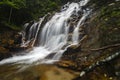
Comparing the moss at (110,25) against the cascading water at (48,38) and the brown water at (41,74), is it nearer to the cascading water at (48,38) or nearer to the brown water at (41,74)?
the brown water at (41,74)

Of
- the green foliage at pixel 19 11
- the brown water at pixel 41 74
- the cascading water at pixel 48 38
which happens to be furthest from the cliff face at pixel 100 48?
the green foliage at pixel 19 11

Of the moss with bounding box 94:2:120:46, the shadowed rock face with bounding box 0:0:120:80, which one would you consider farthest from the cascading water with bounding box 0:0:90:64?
the moss with bounding box 94:2:120:46

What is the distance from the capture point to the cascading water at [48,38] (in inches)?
448

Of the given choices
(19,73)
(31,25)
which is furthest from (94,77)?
(31,25)

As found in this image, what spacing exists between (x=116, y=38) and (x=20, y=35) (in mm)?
10226

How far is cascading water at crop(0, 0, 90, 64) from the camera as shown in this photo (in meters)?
11.4

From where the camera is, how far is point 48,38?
14.7 meters

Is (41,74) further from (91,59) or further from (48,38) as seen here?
(48,38)

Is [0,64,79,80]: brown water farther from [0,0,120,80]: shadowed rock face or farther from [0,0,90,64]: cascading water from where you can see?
[0,0,90,64]: cascading water

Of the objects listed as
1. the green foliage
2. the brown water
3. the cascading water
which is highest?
the green foliage

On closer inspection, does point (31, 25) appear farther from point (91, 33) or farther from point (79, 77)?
point (79, 77)

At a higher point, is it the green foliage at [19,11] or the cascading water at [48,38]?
the green foliage at [19,11]

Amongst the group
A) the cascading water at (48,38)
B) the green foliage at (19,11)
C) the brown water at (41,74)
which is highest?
the green foliage at (19,11)

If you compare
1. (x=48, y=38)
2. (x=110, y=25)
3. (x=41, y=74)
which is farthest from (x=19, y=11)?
(x=41, y=74)
